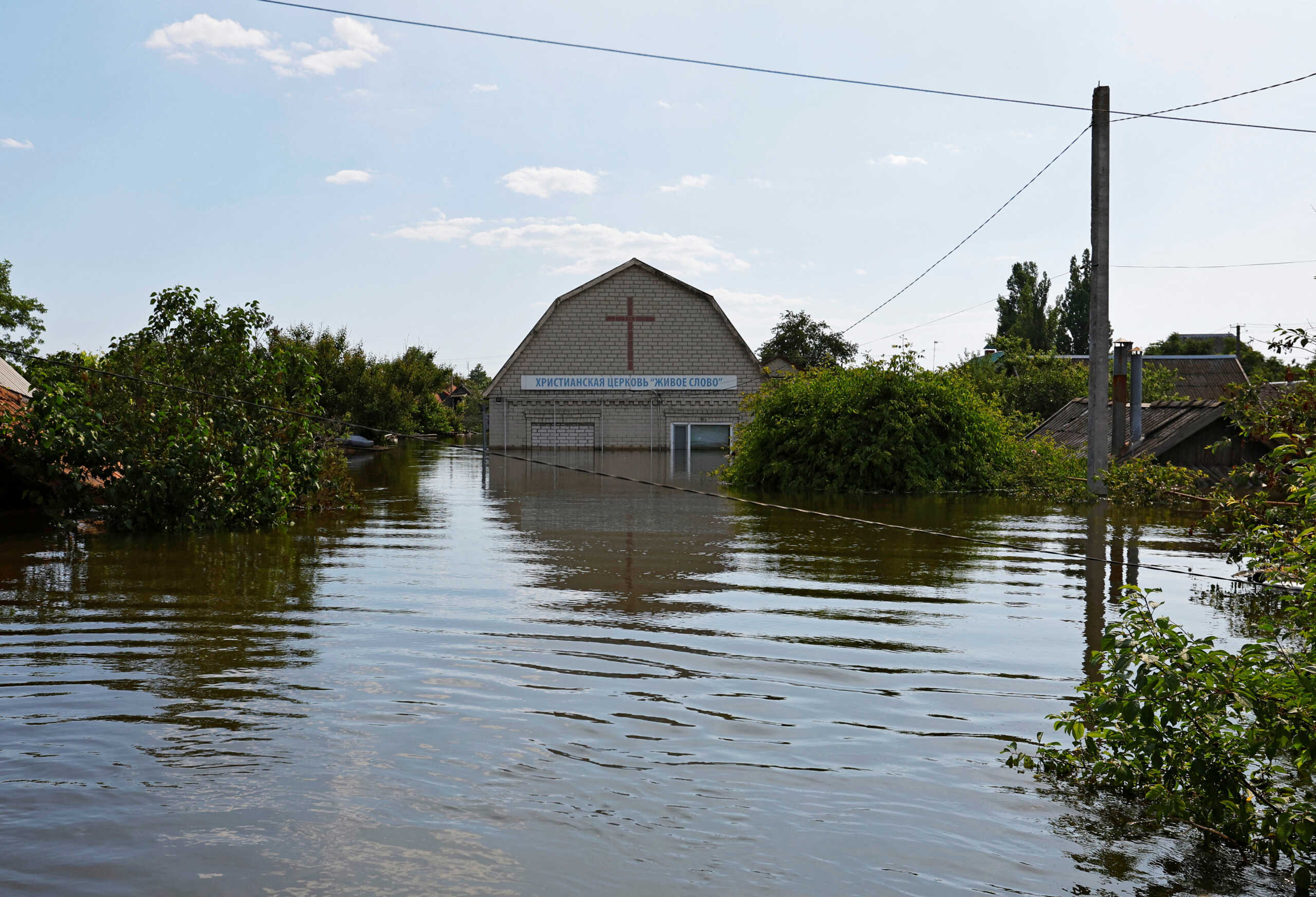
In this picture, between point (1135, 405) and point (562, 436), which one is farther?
point (562, 436)

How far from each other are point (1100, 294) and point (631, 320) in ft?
117

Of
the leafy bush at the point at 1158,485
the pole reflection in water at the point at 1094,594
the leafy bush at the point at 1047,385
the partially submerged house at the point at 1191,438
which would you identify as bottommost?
the pole reflection in water at the point at 1094,594

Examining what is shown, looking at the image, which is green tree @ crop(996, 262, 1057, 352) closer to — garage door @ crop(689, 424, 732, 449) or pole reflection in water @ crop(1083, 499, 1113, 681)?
garage door @ crop(689, 424, 732, 449)

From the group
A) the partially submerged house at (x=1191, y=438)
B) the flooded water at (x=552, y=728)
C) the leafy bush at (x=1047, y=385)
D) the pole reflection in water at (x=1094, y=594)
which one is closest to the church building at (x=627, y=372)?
the leafy bush at (x=1047, y=385)

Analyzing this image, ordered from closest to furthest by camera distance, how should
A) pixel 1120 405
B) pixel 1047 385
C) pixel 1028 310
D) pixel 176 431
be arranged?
1. pixel 176 431
2. pixel 1120 405
3. pixel 1047 385
4. pixel 1028 310

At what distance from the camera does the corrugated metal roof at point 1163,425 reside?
918 inches

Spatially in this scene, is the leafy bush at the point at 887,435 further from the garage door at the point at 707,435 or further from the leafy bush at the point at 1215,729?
the garage door at the point at 707,435

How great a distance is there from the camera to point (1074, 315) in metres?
87.9

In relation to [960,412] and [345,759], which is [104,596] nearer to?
[345,759]

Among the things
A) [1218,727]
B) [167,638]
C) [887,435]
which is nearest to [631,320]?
[887,435]

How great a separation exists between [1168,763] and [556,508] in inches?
635

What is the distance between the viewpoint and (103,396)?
1555 centimetres

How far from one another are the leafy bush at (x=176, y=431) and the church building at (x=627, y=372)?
33.6 meters

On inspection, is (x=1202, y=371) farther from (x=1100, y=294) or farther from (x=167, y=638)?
(x=167, y=638)
